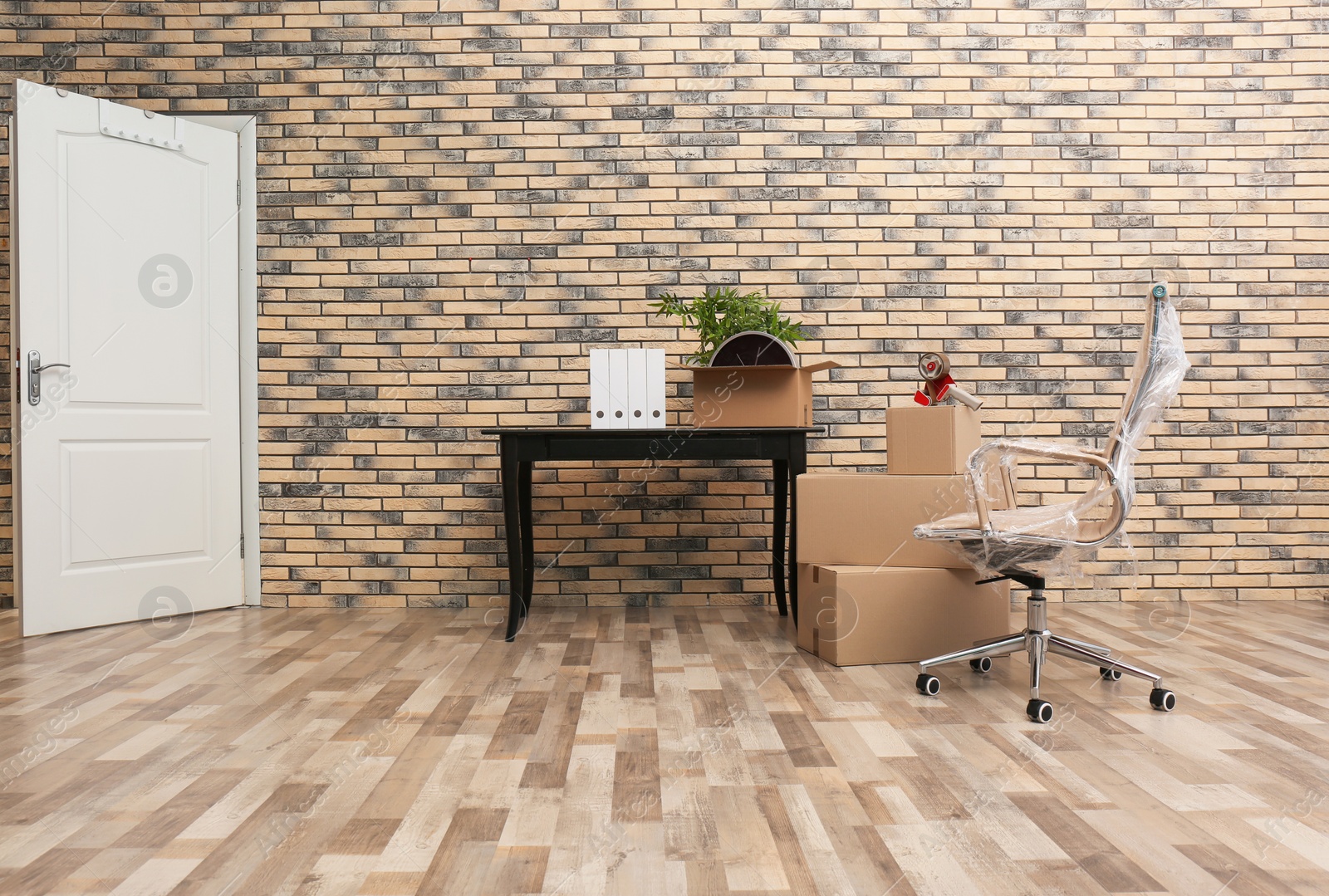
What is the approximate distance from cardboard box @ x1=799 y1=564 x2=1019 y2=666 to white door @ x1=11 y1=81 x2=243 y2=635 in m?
2.68

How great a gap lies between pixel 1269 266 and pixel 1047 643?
2581 mm

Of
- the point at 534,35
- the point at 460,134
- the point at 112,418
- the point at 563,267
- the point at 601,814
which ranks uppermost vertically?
the point at 534,35

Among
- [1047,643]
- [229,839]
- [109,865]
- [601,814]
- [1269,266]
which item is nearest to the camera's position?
[109,865]

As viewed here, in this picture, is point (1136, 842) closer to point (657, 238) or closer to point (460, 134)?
point (657, 238)

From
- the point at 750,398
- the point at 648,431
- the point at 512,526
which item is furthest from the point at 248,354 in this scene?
the point at 750,398

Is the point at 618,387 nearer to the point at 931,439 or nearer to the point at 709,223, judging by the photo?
the point at 709,223

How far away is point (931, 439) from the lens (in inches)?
113

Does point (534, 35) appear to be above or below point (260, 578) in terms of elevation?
above

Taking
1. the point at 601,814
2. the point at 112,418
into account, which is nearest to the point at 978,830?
the point at 601,814

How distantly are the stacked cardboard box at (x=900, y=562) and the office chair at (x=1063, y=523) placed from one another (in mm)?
308

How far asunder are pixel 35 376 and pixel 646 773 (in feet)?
9.69

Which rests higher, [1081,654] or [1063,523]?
[1063,523]

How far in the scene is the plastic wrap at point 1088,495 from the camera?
7.43ft

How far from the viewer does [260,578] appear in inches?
155
